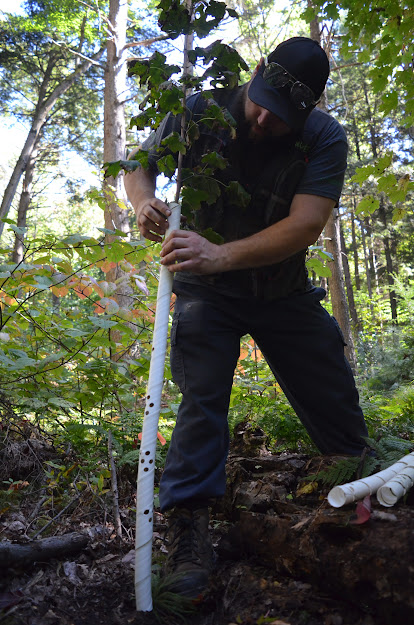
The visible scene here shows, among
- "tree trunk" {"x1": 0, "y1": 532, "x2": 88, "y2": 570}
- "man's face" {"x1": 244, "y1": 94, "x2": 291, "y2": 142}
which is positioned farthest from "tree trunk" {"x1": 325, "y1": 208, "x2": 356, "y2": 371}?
"tree trunk" {"x1": 0, "y1": 532, "x2": 88, "y2": 570}

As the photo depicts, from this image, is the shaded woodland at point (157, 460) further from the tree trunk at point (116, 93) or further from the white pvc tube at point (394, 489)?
the tree trunk at point (116, 93)

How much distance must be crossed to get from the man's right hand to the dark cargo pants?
468mm

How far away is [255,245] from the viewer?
7.33ft

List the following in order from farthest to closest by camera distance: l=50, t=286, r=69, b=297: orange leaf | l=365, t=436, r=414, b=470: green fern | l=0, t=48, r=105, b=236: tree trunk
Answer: l=0, t=48, r=105, b=236: tree trunk < l=50, t=286, r=69, b=297: orange leaf < l=365, t=436, r=414, b=470: green fern

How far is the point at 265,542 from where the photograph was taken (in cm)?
200

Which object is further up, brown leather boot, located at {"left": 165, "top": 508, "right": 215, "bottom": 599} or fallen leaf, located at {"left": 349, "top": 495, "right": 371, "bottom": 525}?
fallen leaf, located at {"left": 349, "top": 495, "right": 371, "bottom": 525}

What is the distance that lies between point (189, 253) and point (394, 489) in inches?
51.5

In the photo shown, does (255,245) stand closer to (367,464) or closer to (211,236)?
(211,236)

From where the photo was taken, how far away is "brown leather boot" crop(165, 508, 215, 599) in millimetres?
1903

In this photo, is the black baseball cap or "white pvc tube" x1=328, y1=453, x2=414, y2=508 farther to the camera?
the black baseball cap

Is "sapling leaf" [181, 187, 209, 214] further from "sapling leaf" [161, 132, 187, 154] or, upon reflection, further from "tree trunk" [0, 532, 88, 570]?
"tree trunk" [0, 532, 88, 570]

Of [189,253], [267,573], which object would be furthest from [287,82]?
[267,573]

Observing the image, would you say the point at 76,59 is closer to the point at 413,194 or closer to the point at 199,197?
the point at 413,194

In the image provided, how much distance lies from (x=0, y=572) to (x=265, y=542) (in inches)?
44.5
